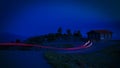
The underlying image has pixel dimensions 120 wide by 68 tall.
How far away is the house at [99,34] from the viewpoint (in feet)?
9.76

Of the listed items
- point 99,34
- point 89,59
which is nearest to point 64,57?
point 89,59

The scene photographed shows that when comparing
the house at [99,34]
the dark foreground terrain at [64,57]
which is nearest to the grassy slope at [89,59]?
the dark foreground terrain at [64,57]

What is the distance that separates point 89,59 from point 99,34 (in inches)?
13.9

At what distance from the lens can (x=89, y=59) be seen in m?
2.93

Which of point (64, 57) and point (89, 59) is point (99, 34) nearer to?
point (89, 59)

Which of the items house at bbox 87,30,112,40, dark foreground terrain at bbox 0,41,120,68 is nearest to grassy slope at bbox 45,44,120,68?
dark foreground terrain at bbox 0,41,120,68

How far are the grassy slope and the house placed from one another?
0.50 ft

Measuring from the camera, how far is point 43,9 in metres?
3.03

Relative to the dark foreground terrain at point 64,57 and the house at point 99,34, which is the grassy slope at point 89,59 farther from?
the house at point 99,34

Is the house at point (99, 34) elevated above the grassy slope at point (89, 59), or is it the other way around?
the house at point (99, 34)

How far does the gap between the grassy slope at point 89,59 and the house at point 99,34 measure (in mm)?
151

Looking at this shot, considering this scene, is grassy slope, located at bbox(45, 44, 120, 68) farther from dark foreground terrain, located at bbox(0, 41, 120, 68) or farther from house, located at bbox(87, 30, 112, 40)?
house, located at bbox(87, 30, 112, 40)

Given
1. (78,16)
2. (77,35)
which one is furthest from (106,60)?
(78,16)

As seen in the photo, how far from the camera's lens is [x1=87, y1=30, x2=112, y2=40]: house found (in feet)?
9.76
